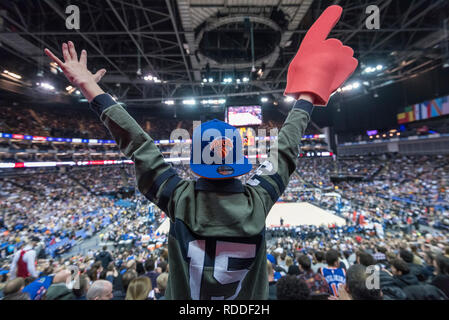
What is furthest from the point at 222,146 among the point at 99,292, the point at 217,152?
the point at 99,292

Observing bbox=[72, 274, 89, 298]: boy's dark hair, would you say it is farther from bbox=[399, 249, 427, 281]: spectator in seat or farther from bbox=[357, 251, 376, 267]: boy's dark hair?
bbox=[399, 249, 427, 281]: spectator in seat

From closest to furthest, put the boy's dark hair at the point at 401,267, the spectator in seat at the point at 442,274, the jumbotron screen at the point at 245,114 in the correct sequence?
1. the spectator in seat at the point at 442,274
2. the boy's dark hair at the point at 401,267
3. the jumbotron screen at the point at 245,114

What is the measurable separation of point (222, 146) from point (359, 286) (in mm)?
2175

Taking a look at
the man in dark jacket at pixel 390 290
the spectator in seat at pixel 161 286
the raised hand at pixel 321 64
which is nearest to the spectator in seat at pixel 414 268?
the man in dark jacket at pixel 390 290

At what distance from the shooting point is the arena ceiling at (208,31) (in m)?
7.66

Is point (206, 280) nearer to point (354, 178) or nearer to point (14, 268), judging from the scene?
point (14, 268)

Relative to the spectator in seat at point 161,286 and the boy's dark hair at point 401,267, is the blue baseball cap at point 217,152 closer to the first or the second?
the spectator in seat at point 161,286

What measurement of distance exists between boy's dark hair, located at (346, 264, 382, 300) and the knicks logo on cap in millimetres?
2137

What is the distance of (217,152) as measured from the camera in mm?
777

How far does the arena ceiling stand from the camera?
7.66 m

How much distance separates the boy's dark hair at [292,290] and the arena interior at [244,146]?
0.01 metres

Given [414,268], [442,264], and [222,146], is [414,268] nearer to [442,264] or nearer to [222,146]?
[442,264]
